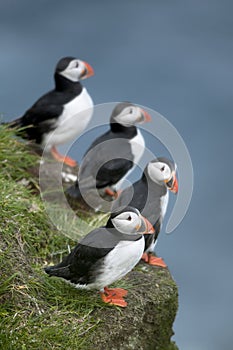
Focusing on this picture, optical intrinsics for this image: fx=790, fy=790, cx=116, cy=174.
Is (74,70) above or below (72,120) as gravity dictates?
above

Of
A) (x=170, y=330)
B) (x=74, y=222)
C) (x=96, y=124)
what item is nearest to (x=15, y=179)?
(x=74, y=222)

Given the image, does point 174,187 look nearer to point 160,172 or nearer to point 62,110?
point 160,172

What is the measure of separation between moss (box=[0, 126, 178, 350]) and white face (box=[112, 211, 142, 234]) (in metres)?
0.72

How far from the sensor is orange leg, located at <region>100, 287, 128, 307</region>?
6492 mm

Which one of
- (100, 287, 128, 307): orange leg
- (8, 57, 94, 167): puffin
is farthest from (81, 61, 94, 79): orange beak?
(100, 287, 128, 307): orange leg

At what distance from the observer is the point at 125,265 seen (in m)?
6.16

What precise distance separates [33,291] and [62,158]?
13.2 ft

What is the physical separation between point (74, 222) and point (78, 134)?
2.03 metres

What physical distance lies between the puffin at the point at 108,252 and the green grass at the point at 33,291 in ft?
0.75

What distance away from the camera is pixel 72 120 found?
9820 mm

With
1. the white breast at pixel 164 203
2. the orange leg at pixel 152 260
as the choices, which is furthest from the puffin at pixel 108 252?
Result: the orange leg at pixel 152 260

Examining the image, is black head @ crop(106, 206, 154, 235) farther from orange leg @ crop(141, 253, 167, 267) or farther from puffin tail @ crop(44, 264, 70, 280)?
orange leg @ crop(141, 253, 167, 267)

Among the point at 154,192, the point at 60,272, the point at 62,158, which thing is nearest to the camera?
the point at 60,272

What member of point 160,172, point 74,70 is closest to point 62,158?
point 74,70
